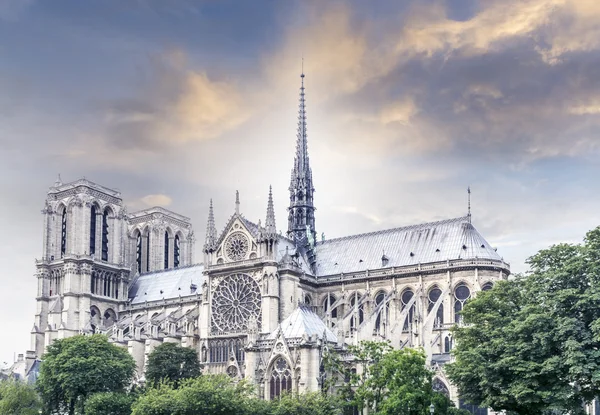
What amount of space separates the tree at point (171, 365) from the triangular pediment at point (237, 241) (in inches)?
547

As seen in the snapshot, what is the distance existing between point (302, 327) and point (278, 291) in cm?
1563

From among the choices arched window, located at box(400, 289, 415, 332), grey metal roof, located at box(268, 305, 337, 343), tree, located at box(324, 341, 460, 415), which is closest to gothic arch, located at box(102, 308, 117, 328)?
grey metal roof, located at box(268, 305, 337, 343)

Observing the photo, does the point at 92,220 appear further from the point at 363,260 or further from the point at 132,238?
the point at 363,260

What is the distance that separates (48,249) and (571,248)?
83.8 meters

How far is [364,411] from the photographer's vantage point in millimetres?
72375

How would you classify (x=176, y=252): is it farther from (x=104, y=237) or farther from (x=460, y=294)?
(x=460, y=294)

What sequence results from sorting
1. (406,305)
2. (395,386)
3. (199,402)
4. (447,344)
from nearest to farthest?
(395,386), (199,402), (447,344), (406,305)

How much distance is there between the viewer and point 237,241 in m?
98.4

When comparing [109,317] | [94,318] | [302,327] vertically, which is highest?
[109,317]

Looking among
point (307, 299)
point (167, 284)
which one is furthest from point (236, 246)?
Result: point (167, 284)

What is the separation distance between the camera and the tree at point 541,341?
183 feet

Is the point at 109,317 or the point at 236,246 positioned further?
the point at 109,317

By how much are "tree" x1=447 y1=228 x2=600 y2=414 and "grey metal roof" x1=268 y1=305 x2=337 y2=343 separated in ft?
60.7

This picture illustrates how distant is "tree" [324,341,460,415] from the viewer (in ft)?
199
